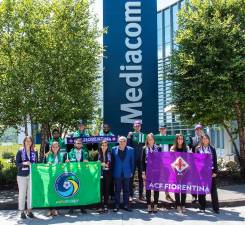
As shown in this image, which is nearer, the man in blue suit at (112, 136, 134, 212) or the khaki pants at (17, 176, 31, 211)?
the khaki pants at (17, 176, 31, 211)

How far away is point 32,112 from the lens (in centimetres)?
1469

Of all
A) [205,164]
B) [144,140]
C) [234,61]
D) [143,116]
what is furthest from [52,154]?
[234,61]

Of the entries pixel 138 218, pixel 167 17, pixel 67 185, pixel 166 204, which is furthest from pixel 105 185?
pixel 167 17

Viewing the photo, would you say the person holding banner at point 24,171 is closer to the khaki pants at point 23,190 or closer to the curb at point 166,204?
the khaki pants at point 23,190

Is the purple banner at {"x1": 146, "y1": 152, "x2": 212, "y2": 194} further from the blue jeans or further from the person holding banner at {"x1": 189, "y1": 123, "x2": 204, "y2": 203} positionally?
the person holding banner at {"x1": 189, "y1": 123, "x2": 204, "y2": 203}

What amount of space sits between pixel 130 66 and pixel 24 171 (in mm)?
7159

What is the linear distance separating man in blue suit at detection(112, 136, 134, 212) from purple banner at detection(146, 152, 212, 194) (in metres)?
0.52

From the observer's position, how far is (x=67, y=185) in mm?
10664

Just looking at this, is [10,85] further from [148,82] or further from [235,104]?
[235,104]

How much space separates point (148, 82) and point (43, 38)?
13.6 feet

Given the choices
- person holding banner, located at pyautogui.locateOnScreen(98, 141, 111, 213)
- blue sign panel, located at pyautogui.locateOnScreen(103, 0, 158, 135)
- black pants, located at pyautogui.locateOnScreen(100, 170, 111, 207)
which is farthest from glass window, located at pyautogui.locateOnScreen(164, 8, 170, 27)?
black pants, located at pyautogui.locateOnScreen(100, 170, 111, 207)

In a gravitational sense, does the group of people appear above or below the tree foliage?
below

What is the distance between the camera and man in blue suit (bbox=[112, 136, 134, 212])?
1071 cm

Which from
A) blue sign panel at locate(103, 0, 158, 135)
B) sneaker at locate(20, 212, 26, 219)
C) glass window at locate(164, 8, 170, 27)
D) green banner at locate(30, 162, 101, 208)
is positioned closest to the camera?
sneaker at locate(20, 212, 26, 219)
